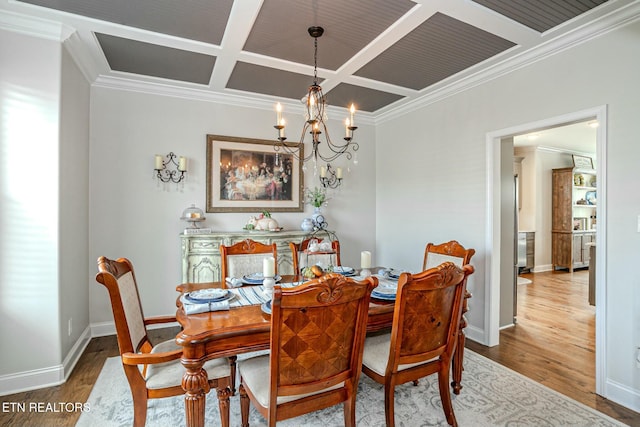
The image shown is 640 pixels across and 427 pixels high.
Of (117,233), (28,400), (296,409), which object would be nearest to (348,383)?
(296,409)

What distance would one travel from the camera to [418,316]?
1783mm

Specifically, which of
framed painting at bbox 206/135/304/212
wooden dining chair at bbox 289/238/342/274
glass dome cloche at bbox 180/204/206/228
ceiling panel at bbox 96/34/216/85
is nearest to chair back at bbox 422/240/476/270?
wooden dining chair at bbox 289/238/342/274

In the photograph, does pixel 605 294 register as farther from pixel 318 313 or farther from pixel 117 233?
pixel 117 233

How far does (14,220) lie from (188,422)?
6.79 feet

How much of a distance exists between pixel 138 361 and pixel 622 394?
316 cm

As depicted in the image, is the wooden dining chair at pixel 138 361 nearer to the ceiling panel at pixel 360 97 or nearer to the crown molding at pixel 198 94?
the crown molding at pixel 198 94

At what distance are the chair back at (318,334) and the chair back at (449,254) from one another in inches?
55.0

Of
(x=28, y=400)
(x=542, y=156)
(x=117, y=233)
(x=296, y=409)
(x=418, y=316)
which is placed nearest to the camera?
(x=296, y=409)

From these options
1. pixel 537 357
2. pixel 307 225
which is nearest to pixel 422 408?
pixel 537 357

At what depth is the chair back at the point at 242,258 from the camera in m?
2.83

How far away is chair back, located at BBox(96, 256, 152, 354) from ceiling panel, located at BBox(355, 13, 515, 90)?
8.78 ft

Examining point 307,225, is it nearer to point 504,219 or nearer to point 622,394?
point 504,219

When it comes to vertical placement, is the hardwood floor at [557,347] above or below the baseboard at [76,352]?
below

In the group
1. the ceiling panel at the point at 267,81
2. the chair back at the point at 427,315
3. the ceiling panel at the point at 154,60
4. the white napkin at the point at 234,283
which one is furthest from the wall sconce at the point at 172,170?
the chair back at the point at 427,315
